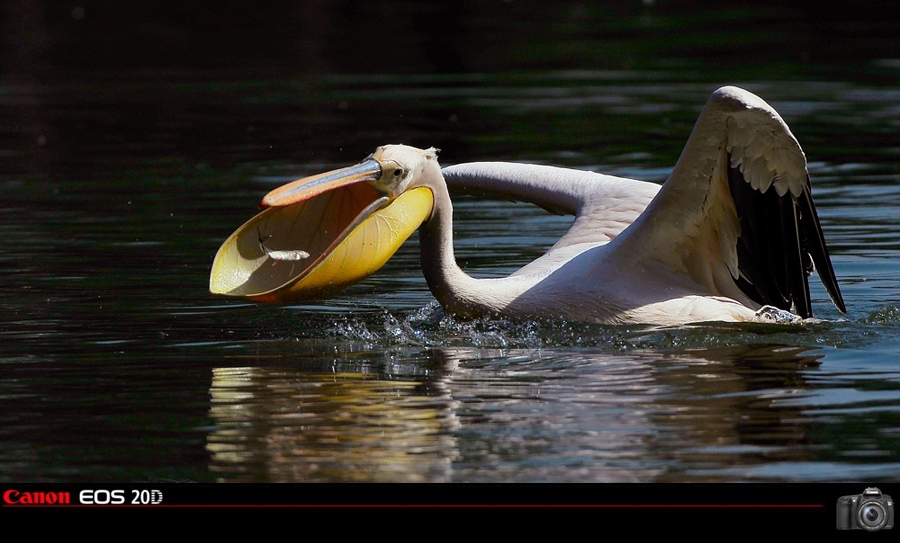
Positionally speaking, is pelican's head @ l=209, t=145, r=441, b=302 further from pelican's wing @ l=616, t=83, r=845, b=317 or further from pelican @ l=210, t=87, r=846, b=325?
pelican's wing @ l=616, t=83, r=845, b=317

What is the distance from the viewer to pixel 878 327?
6762 mm

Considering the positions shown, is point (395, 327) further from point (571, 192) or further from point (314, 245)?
point (571, 192)

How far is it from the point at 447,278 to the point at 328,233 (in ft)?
1.83

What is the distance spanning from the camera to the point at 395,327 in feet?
22.7

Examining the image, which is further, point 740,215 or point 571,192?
point 571,192

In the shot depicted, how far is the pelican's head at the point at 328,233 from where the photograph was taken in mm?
5914
